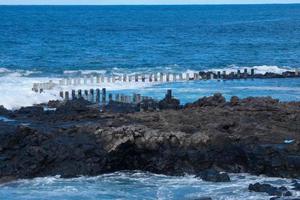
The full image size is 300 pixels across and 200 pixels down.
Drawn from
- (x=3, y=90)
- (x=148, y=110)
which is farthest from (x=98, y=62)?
(x=148, y=110)

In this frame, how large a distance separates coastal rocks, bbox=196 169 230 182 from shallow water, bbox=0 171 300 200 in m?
0.20

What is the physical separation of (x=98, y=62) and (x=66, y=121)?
45683 mm

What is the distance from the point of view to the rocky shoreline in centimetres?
2436

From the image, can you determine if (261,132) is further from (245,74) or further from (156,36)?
(156,36)

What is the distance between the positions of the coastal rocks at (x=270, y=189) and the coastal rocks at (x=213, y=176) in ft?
4.57

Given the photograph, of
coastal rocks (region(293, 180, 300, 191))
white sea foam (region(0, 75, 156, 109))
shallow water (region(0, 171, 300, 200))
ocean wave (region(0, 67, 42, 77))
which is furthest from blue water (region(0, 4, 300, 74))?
coastal rocks (region(293, 180, 300, 191))

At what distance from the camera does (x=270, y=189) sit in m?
21.8

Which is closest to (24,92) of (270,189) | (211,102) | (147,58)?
(211,102)

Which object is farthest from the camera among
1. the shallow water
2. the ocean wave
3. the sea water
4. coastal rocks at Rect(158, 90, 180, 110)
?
the ocean wave

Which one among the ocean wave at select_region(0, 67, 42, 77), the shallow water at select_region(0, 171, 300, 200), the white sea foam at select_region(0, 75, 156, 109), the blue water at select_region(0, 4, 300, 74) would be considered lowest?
the shallow water at select_region(0, 171, 300, 200)

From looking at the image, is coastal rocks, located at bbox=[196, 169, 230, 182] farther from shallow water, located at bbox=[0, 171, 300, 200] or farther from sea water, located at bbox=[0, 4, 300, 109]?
sea water, located at bbox=[0, 4, 300, 109]

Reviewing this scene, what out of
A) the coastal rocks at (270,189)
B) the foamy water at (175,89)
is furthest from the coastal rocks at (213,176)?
the foamy water at (175,89)

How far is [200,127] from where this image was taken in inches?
1061

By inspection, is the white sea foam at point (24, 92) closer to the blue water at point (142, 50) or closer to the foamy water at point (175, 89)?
the foamy water at point (175, 89)
